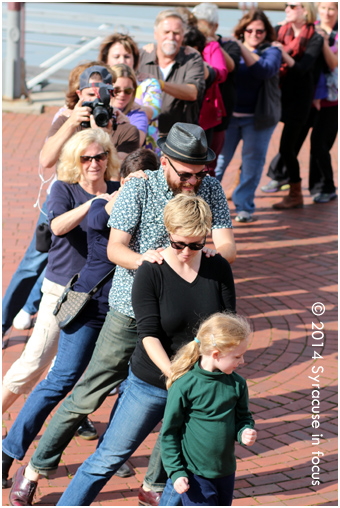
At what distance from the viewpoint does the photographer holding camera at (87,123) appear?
15.3 feet

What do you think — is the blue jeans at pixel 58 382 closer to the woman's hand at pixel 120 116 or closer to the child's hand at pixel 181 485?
the child's hand at pixel 181 485

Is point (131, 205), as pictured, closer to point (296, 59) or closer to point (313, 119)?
point (296, 59)

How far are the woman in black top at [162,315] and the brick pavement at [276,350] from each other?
68cm

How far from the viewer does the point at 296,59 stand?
8969mm

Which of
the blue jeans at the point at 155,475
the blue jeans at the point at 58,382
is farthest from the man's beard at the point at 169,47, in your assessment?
the blue jeans at the point at 155,475

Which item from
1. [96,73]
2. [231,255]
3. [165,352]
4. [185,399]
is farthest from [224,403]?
[96,73]

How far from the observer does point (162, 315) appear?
10.3 feet

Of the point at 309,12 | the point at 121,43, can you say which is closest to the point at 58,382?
the point at 121,43

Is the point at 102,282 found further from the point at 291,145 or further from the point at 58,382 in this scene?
the point at 291,145

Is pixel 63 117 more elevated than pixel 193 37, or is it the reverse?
pixel 193 37

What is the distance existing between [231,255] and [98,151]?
1.07 metres

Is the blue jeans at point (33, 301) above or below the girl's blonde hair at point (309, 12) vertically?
below

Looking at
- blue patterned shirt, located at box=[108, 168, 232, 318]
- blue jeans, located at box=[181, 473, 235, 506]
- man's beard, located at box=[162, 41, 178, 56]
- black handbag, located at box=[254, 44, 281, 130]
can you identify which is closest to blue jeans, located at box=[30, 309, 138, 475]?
blue patterned shirt, located at box=[108, 168, 232, 318]

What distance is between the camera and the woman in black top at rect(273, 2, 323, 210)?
8.83 metres
